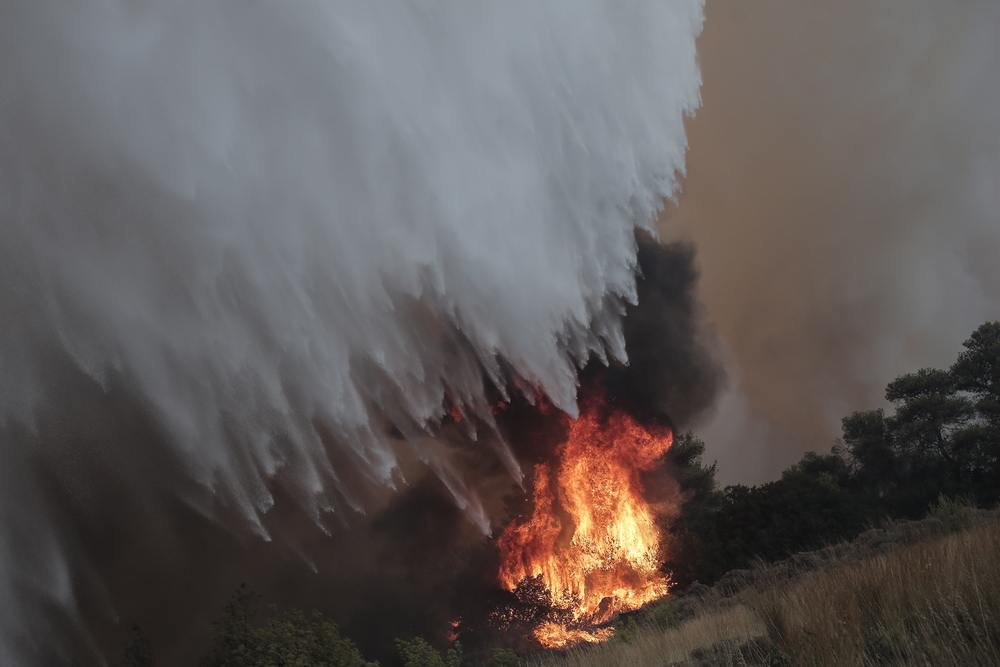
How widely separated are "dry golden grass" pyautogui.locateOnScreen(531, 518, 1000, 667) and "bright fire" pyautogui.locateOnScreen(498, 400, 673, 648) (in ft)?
78.1

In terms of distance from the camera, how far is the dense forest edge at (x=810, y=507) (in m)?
12.2

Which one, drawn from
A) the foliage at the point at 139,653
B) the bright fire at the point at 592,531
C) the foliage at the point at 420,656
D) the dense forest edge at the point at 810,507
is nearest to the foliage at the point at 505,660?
Answer: the dense forest edge at the point at 810,507

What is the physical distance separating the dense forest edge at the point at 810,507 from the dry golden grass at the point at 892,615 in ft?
0.75

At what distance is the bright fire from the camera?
29984 millimetres

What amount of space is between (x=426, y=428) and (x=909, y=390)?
111ft

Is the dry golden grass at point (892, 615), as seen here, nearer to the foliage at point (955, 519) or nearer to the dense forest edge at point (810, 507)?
the dense forest edge at point (810, 507)

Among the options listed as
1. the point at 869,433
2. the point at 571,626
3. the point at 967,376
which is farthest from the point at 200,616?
the point at 967,376

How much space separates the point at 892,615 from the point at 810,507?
25474 millimetres

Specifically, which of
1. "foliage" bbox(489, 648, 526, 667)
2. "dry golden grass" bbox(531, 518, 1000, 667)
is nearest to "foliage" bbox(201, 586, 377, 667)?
"foliage" bbox(489, 648, 526, 667)

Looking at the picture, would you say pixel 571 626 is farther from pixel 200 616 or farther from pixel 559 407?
pixel 200 616

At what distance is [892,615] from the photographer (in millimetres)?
5164

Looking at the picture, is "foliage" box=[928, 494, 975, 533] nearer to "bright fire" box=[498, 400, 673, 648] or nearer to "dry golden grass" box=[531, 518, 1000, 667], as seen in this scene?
"dry golden grass" box=[531, 518, 1000, 667]

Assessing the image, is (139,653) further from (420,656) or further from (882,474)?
(882,474)

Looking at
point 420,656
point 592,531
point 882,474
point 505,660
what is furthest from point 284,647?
point 882,474
